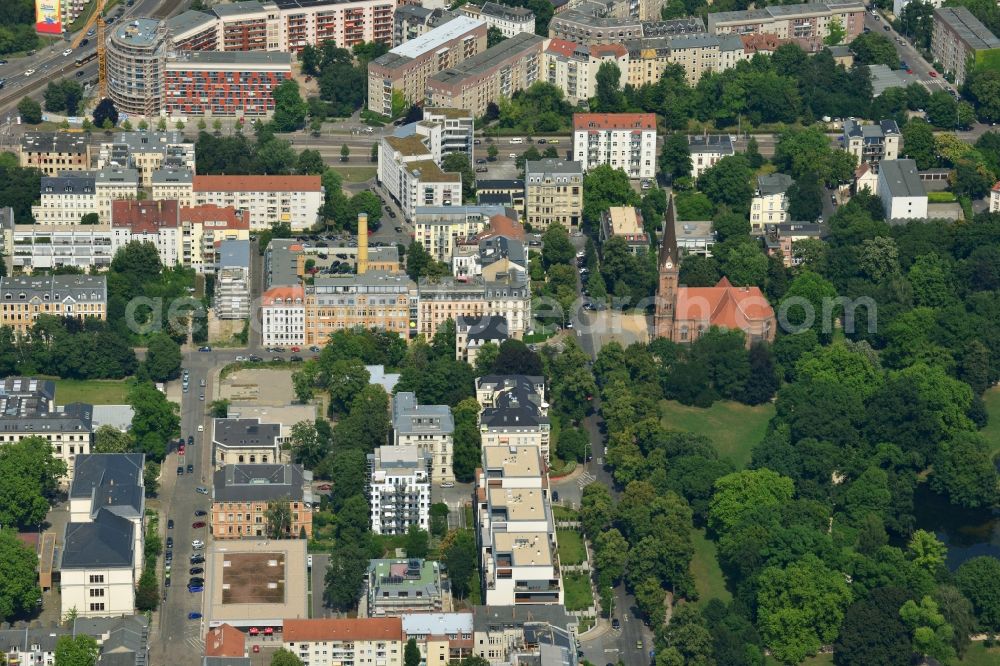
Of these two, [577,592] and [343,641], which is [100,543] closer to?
[343,641]

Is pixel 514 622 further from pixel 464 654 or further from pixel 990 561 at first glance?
pixel 990 561

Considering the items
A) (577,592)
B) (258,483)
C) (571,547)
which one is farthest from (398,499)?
(577,592)

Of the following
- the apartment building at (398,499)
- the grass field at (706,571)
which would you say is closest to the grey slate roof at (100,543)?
the apartment building at (398,499)

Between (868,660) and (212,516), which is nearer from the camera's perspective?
(868,660)

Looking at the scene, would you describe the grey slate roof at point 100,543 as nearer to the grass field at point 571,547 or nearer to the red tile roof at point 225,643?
the red tile roof at point 225,643

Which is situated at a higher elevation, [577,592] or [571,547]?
[577,592]

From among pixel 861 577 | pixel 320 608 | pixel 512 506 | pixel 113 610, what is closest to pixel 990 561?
pixel 861 577
